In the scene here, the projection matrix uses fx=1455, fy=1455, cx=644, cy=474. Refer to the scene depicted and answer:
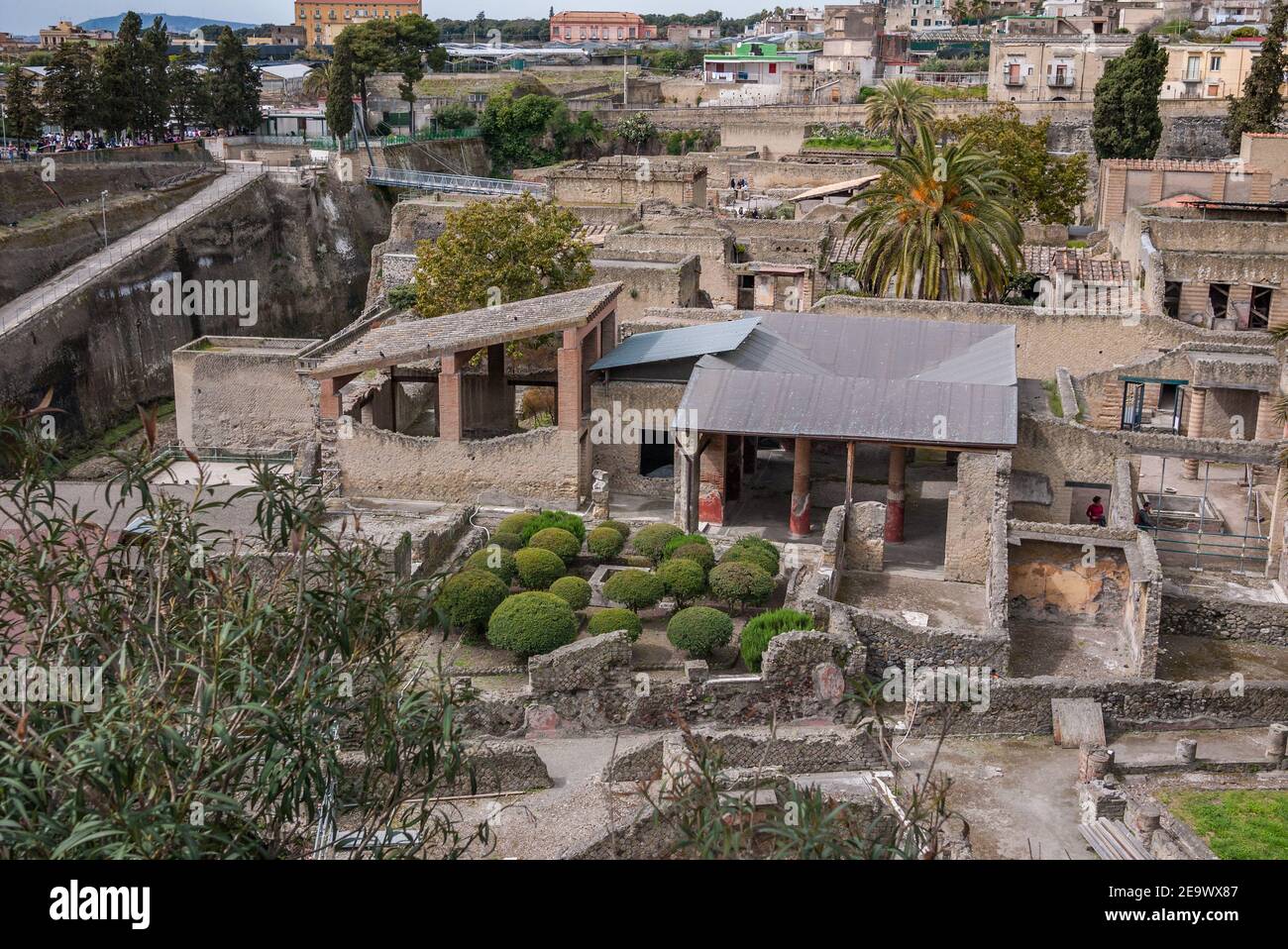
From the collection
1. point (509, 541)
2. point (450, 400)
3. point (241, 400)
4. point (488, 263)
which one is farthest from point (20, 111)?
point (509, 541)

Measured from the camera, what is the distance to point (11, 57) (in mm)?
94500

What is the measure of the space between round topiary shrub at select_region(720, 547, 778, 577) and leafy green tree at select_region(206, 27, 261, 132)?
5996cm

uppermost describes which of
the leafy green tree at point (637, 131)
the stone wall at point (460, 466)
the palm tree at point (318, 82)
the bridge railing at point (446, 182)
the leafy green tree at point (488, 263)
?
the palm tree at point (318, 82)

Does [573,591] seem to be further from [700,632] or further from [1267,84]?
[1267,84]

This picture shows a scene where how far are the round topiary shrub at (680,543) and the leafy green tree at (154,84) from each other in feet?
171

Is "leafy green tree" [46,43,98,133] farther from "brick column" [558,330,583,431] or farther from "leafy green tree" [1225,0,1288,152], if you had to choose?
"leafy green tree" [1225,0,1288,152]

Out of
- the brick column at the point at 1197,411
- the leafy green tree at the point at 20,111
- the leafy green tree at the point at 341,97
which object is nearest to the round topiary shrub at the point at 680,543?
the brick column at the point at 1197,411

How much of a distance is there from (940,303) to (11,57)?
259 feet

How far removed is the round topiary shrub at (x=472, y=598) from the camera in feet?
76.7

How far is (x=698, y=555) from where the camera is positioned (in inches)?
994

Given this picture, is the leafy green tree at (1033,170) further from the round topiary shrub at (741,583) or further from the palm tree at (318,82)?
the palm tree at (318,82)
